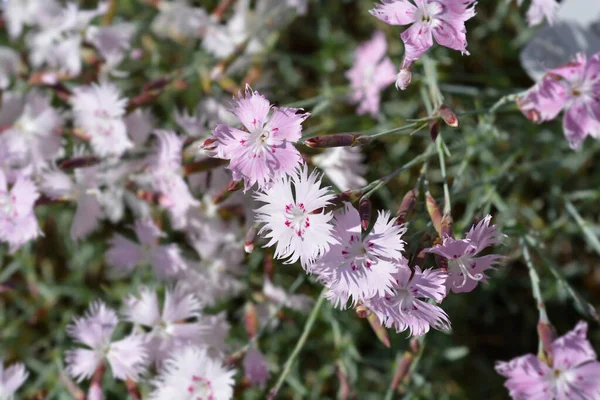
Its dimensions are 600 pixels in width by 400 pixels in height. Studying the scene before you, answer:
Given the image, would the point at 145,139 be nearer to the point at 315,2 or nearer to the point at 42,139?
the point at 42,139

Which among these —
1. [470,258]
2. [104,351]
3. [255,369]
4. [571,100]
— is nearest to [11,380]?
[104,351]

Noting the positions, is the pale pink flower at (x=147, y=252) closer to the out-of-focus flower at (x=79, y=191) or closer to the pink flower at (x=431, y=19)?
the out-of-focus flower at (x=79, y=191)

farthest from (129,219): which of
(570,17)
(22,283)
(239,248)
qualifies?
(570,17)

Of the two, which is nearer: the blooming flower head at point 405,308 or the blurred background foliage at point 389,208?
the blooming flower head at point 405,308

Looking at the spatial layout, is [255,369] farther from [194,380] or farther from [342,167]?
[342,167]

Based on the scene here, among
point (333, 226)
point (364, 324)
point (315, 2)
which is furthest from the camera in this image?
point (315, 2)

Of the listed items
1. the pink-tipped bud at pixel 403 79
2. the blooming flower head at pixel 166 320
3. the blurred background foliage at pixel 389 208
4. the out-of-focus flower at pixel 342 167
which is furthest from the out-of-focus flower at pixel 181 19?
the pink-tipped bud at pixel 403 79

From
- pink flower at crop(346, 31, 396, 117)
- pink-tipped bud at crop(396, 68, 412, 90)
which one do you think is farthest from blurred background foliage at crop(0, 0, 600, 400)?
pink-tipped bud at crop(396, 68, 412, 90)
